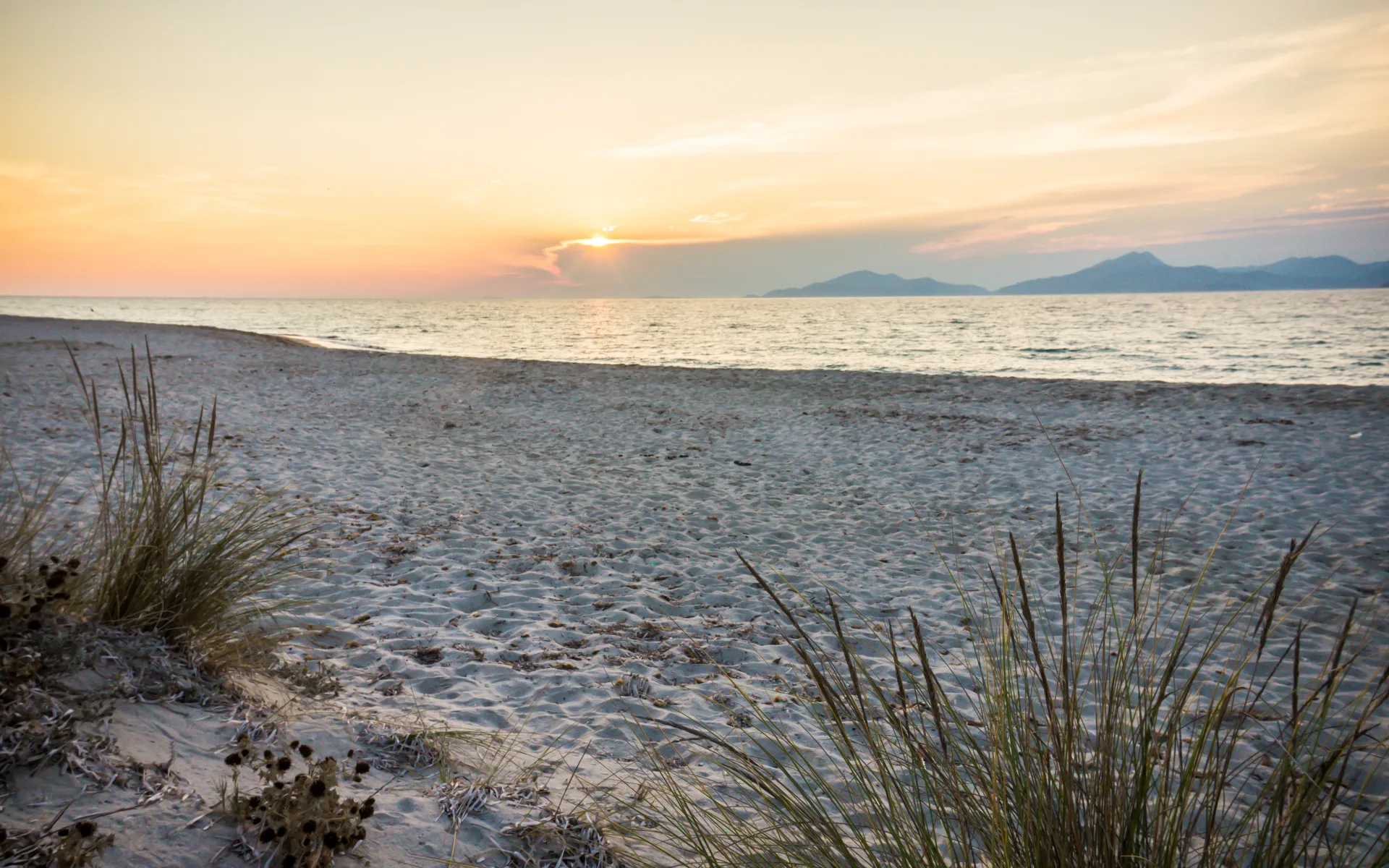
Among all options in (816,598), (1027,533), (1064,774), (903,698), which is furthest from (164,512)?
(1027,533)

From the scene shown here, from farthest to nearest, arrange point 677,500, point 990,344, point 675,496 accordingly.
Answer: point 990,344, point 675,496, point 677,500

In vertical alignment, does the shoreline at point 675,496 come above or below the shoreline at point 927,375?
below

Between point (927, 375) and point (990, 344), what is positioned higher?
point (990, 344)

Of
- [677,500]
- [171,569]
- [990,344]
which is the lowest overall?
[677,500]

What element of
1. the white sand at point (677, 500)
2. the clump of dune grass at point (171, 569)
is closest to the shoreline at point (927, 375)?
the white sand at point (677, 500)

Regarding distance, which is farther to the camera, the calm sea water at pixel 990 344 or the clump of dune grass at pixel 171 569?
the calm sea water at pixel 990 344

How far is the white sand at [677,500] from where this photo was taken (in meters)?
4.46

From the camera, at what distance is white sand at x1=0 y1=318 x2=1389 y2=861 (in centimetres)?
446

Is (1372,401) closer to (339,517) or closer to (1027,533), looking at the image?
(1027,533)

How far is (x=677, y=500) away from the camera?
8102mm

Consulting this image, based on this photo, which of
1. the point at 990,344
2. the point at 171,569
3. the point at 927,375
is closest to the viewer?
the point at 171,569

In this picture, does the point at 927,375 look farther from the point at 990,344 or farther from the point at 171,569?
the point at 990,344

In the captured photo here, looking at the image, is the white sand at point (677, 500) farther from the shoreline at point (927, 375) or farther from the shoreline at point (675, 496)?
the shoreline at point (927, 375)

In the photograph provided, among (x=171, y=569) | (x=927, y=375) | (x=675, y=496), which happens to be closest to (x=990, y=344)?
(x=927, y=375)
